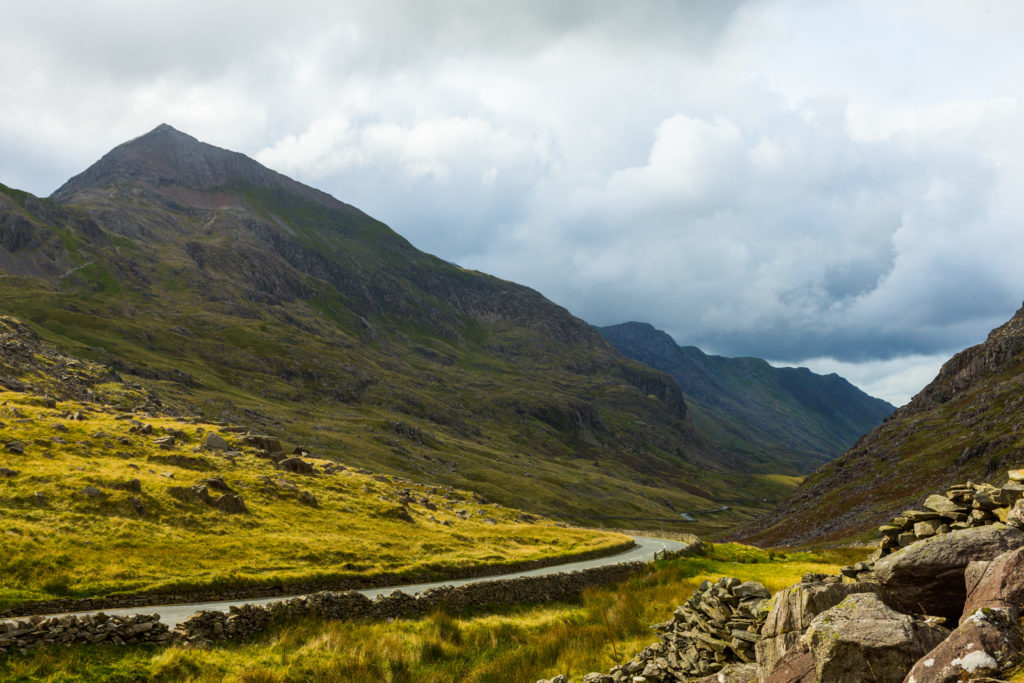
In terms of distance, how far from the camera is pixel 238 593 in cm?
3148

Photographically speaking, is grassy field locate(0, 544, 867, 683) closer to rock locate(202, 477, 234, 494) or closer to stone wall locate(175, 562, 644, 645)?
stone wall locate(175, 562, 644, 645)

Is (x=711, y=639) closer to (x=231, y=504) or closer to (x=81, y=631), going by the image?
(x=81, y=631)

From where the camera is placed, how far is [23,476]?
129 feet

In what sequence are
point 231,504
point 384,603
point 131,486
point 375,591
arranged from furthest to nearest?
point 231,504 < point 131,486 < point 375,591 < point 384,603

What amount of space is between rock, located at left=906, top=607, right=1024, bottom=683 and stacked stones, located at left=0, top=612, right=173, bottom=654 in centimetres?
2363

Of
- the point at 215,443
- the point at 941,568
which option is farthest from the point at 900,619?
the point at 215,443

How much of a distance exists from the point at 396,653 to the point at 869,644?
17.7m

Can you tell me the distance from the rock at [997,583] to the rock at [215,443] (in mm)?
67007

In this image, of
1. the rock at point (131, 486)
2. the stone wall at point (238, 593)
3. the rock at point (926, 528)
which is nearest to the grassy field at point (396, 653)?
the stone wall at point (238, 593)

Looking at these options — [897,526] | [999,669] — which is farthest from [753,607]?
[999,669]

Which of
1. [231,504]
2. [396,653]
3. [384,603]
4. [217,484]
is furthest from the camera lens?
[217,484]

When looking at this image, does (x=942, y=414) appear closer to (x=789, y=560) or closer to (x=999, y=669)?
(x=789, y=560)

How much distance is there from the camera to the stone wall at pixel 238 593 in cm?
2488

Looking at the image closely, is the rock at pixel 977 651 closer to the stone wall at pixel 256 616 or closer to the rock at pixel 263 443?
the stone wall at pixel 256 616
